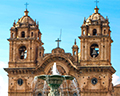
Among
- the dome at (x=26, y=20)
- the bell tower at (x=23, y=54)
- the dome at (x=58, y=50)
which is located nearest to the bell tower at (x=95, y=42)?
the dome at (x=58, y=50)

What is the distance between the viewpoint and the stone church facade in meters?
57.9

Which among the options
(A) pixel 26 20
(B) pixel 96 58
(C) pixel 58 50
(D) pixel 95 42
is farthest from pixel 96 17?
(A) pixel 26 20

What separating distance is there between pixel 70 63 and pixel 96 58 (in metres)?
3.26

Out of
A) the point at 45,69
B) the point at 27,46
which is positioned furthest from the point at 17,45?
the point at 45,69

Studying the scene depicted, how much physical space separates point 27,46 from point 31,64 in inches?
96.7

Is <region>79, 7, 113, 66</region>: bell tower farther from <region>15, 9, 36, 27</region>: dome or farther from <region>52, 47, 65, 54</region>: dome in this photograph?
<region>15, 9, 36, 27</region>: dome

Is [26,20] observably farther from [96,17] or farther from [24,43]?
[96,17]

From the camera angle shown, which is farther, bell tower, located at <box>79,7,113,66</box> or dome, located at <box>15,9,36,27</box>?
dome, located at <box>15,9,36,27</box>

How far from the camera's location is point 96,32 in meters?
59.5

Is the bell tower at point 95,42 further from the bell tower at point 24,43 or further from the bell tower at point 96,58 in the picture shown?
the bell tower at point 24,43

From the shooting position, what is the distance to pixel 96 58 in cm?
5853

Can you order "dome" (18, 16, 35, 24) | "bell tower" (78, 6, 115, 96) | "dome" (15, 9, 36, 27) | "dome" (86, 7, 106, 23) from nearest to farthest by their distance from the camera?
1. "bell tower" (78, 6, 115, 96)
2. "dome" (86, 7, 106, 23)
3. "dome" (15, 9, 36, 27)
4. "dome" (18, 16, 35, 24)

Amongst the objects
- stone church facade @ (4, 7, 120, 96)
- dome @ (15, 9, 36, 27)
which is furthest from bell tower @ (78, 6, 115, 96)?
dome @ (15, 9, 36, 27)

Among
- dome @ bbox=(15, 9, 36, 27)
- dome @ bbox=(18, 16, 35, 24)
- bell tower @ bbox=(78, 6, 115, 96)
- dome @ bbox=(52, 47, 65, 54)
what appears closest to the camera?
bell tower @ bbox=(78, 6, 115, 96)
